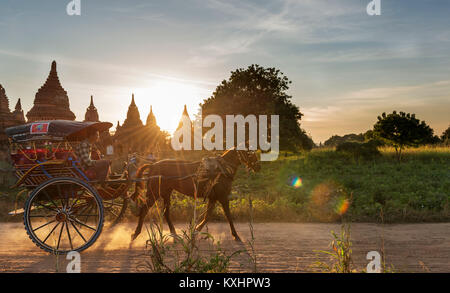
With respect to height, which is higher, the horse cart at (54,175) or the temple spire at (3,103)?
the temple spire at (3,103)

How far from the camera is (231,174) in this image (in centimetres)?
598

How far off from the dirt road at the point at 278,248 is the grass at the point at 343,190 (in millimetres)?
748

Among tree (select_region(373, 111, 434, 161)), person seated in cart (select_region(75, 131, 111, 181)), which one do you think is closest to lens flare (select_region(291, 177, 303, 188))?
tree (select_region(373, 111, 434, 161))

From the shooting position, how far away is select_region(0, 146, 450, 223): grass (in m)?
7.77

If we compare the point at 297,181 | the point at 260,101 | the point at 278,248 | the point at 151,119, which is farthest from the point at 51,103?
the point at 278,248

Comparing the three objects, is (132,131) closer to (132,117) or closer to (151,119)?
(132,117)

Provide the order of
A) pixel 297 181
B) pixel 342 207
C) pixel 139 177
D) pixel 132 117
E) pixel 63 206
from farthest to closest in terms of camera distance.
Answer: pixel 132 117
pixel 297 181
pixel 342 207
pixel 139 177
pixel 63 206

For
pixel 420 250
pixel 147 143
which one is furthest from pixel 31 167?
pixel 147 143

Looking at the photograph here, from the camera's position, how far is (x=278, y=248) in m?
5.02

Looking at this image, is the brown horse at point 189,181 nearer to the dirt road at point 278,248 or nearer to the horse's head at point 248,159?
the horse's head at point 248,159

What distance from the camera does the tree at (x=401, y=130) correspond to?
2056cm

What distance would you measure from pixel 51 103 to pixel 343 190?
2630 cm

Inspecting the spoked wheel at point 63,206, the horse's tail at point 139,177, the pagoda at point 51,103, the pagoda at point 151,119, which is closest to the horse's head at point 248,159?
the horse's tail at point 139,177

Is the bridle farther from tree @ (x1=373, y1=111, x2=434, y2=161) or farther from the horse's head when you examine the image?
tree @ (x1=373, y1=111, x2=434, y2=161)
